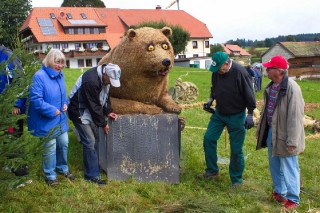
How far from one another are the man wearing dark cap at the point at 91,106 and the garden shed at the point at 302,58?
1647 inches

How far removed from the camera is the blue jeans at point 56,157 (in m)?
5.25

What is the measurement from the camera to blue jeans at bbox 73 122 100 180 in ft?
18.1

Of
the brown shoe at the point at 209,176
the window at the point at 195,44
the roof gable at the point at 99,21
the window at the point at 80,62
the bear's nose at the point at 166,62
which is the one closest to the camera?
the bear's nose at the point at 166,62

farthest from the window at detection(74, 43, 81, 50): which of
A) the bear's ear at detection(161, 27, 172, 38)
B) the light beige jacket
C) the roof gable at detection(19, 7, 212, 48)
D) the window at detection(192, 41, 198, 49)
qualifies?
the light beige jacket

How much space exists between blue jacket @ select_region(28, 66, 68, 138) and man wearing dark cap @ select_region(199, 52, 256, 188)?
2.35 meters

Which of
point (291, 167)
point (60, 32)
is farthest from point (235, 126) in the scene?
point (60, 32)

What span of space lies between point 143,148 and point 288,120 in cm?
223

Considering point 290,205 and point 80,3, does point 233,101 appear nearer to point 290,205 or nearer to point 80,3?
point 290,205

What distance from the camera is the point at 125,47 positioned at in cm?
625

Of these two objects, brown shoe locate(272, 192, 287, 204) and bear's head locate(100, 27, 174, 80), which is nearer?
brown shoe locate(272, 192, 287, 204)

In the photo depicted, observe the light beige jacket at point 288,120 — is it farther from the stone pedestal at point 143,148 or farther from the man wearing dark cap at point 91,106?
the man wearing dark cap at point 91,106

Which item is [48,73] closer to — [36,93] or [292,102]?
[36,93]

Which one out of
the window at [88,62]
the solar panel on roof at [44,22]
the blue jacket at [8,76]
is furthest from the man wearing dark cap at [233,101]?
the window at [88,62]

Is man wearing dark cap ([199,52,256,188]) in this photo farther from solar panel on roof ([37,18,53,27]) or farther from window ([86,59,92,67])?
window ([86,59,92,67])
